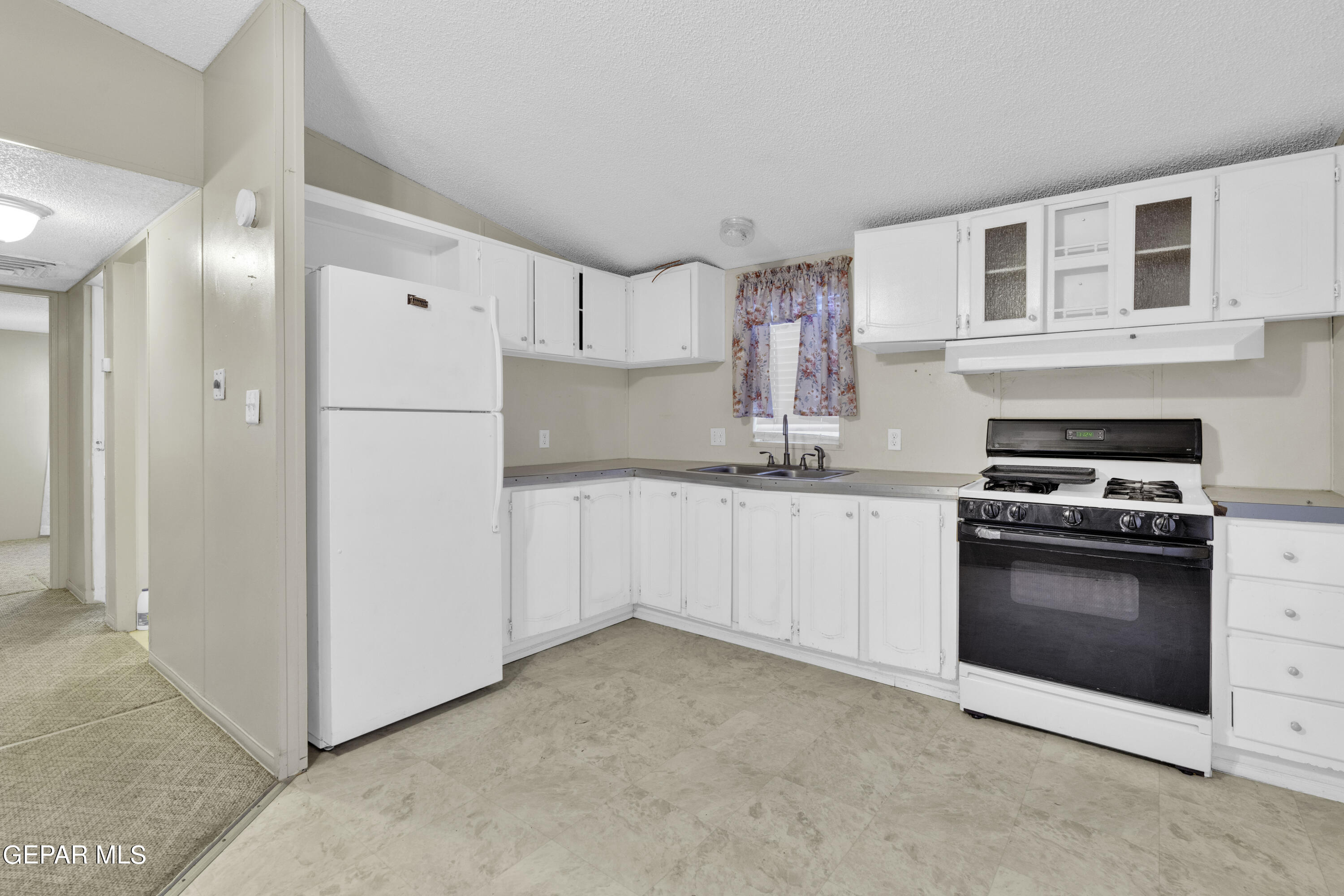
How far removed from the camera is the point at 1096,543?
225 cm

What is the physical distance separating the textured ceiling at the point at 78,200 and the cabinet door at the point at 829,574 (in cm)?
294

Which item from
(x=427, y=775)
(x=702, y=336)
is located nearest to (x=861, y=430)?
(x=702, y=336)

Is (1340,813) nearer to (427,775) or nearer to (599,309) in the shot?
(427,775)

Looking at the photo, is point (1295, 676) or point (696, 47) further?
point (696, 47)

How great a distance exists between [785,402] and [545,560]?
171 centimetres

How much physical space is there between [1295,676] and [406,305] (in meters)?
3.21

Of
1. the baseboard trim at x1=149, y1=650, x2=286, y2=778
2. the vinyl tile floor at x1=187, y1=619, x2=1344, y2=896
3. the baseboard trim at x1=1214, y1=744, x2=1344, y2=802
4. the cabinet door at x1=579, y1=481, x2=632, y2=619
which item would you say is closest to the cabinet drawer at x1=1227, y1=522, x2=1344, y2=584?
the baseboard trim at x1=1214, y1=744, x2=1344, y2=802

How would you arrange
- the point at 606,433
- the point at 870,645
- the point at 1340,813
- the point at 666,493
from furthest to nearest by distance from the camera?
the point at 606,433 → the point at 666,493 → the point at 870,645 → the point at 1340,813

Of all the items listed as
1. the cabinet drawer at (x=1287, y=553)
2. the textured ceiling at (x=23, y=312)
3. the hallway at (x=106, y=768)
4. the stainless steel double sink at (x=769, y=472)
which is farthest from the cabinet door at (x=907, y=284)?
the textured ceiling at (x=23, y=312)

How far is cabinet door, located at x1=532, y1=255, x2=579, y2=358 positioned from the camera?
3459 millimetres

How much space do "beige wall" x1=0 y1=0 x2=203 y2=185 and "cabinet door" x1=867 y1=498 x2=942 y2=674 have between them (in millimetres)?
3126

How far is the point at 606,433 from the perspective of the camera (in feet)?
14.4

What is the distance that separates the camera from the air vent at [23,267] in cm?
328

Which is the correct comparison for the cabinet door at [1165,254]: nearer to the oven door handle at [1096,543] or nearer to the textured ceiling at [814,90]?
the textured ceiling at [814,90]
